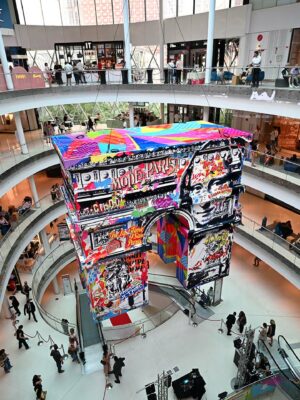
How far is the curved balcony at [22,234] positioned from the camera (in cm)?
1257

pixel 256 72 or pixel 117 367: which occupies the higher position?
pixel 256 72

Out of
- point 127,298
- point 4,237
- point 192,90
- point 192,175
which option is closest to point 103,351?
point 127,298

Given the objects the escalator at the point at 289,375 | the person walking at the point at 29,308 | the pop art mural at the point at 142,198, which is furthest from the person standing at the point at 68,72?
the escalator at the point at 289,375

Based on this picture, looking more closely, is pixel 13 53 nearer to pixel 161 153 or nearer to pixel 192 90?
pixel 192 90

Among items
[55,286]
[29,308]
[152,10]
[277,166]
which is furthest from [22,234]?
[152,10]

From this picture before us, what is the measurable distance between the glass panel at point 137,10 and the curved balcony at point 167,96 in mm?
10841

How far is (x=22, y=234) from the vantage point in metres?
14.9

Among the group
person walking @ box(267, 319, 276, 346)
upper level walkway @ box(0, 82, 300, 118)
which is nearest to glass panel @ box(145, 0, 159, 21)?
upper level walkway @ box(0, 82, 300, 118)

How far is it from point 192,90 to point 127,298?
1178 cm

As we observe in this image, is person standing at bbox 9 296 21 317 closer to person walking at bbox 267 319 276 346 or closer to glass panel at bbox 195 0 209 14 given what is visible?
person walking at bbox 267 319 276 346

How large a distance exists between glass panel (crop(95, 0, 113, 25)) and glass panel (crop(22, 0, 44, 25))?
4.79m

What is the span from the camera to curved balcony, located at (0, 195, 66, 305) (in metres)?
12.6

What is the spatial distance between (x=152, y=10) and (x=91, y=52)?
259 inches

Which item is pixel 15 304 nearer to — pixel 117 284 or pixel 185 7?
pixel 117 284
